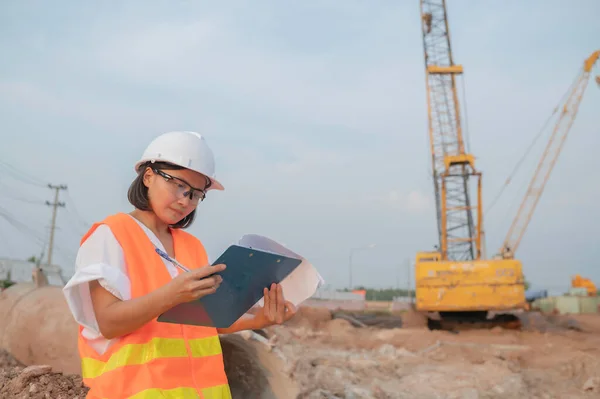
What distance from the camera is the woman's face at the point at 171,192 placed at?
1879 mm

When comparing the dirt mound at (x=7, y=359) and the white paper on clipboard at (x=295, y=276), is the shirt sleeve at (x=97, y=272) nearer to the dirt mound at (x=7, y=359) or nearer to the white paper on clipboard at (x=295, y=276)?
the white paper on clipboard at (x=295, y=276)

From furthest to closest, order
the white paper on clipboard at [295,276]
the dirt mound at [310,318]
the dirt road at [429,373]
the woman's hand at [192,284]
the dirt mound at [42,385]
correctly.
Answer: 1. the dirt mound at [310,318]
2. the dirt road at [429,373]
3. the dirt mound at [42,385]
4. the white paper on clipboard at [295,276]
5. the woman's hand at [192,284]

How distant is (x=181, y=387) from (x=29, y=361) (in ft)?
11.5

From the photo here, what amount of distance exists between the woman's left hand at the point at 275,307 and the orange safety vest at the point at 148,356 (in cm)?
25

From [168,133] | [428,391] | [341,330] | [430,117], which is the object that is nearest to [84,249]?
[168,133]

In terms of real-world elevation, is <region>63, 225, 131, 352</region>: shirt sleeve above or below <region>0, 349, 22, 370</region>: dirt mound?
above

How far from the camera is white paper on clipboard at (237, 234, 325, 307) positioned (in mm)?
1817

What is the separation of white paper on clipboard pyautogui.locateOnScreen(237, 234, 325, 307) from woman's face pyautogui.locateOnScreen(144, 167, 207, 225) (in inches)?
11.2

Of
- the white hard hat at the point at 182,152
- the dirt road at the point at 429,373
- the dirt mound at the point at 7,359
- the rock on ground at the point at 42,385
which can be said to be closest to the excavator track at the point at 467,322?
the dirt road at the point at 429,373

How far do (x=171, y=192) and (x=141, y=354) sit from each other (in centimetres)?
56

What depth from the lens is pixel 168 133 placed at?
1937 millimetres

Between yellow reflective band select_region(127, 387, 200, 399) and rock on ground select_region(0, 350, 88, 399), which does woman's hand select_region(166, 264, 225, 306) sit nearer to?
yellow reflective band select_region(127, 387, 200, 399)

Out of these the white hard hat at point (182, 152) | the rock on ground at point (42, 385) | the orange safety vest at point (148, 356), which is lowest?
the rock on ground at point (42, 385)

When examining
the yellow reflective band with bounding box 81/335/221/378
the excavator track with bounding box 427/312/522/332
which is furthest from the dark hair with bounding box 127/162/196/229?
the excavator track with bounding box 427/312/522/332
